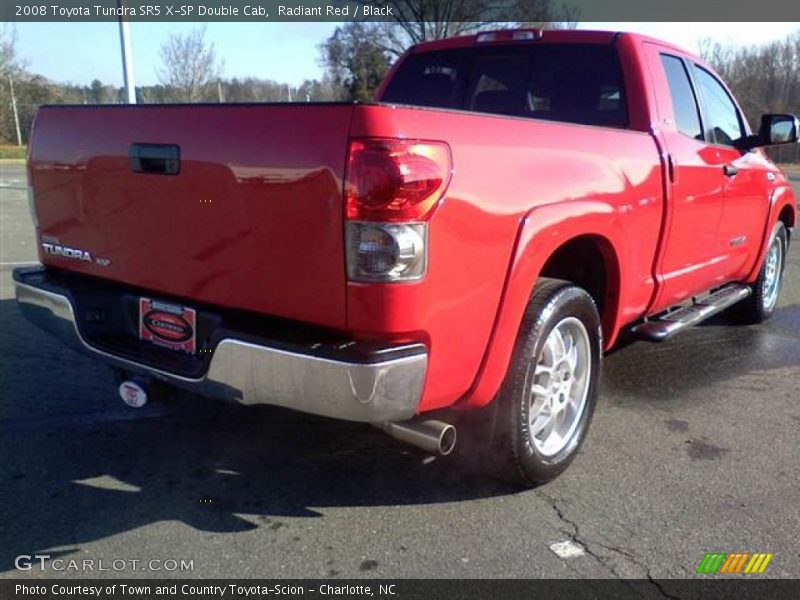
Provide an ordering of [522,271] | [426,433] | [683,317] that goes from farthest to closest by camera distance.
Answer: [683,317] → [522,271] → [426,433]

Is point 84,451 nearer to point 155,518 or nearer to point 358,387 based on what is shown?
point 155,518

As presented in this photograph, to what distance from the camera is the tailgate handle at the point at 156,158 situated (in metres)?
2.79

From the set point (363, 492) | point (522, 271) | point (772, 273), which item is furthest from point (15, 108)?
point (522, 271)

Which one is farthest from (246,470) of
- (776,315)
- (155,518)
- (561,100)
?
(776,315)

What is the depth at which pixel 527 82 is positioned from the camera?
4.41m

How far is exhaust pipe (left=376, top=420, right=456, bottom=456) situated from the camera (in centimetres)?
270

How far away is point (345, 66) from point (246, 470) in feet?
94.0

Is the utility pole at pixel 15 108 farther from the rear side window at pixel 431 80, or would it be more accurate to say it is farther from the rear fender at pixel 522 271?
the rear fender at pixel 522 271

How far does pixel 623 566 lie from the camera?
2734mm

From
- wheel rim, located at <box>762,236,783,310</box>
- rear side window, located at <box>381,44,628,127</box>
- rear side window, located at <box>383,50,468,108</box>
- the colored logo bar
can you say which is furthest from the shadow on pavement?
wheel rim, located at <box>762,236,783,310</box>

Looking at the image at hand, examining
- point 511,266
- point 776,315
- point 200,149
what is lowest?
point 776,315

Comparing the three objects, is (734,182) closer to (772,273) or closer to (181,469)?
(772,273)

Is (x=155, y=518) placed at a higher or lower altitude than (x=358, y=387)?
lower

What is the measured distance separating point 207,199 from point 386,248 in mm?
788
